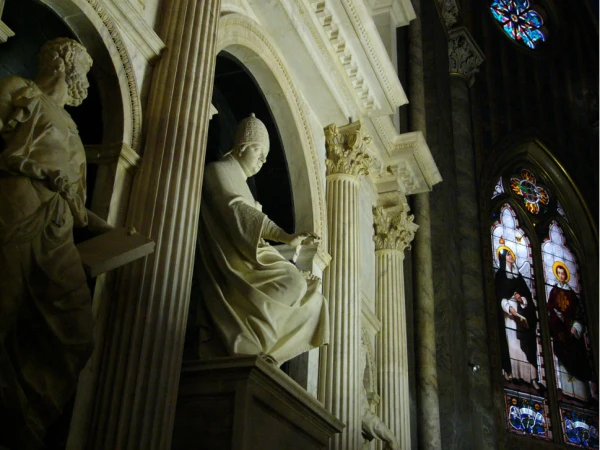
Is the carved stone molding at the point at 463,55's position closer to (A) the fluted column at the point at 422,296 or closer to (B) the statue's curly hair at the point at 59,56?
(A) the fluted column at the point at 422,296

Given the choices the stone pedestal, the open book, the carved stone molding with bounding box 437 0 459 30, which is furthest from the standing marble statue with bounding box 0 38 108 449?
the carved stone molding with bounding box 437 0 459 30

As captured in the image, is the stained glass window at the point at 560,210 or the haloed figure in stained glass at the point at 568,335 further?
the stained glass window at the point at 560,210

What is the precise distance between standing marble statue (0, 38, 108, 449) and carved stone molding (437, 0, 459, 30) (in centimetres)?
1538

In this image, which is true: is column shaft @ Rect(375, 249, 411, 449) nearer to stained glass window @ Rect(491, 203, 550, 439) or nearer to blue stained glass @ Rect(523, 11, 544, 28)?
stained glass window @ Rect(491, 203, 550, 439)

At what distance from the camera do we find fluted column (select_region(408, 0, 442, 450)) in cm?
1309

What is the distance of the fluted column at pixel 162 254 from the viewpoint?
16.2 feet

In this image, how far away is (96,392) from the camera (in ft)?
16.1

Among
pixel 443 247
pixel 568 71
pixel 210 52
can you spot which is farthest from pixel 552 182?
pixel 210 52

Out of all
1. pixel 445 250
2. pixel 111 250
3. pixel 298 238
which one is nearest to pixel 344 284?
pixel 298 238

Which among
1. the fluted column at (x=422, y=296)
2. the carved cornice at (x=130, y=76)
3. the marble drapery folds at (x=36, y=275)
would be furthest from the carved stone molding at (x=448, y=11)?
the marble drapery folds at (x=36, y=275)

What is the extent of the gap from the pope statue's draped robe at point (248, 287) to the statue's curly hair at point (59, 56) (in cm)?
206

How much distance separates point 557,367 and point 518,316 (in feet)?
4.55

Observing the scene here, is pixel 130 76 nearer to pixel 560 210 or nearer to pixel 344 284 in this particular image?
pixel 344 284

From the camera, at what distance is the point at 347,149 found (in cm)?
975
